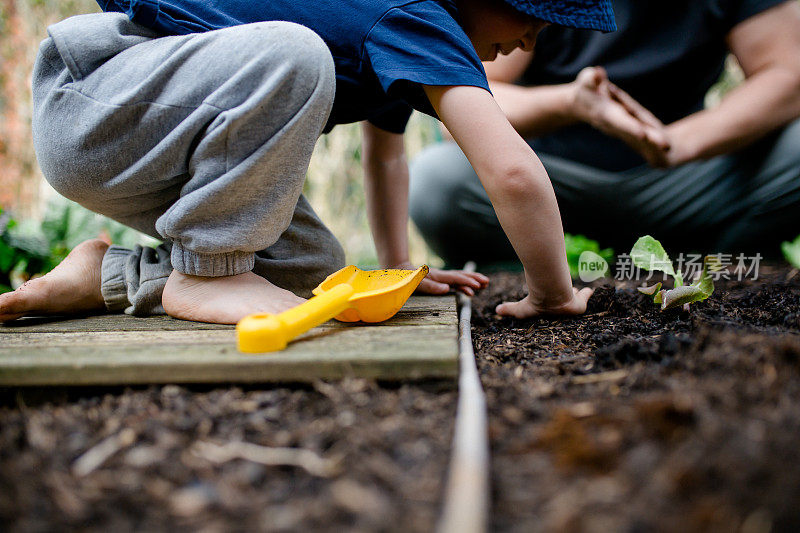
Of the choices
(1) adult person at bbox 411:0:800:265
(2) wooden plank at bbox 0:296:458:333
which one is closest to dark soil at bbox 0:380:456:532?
(2) wooden plank at bbox 0:296:458:333

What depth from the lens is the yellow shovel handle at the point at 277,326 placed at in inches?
33.5

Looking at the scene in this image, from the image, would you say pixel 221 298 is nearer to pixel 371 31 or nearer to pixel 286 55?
pixel 286 55

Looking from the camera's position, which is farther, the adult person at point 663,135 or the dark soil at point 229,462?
the adult person at point 663,135

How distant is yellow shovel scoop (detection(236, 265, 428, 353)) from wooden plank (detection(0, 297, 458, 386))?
25 millimetres

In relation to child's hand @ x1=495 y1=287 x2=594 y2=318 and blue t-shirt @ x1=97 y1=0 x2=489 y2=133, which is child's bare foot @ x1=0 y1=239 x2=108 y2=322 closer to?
blue t-shirt @ x1=97 y1=0 x2=489 y2=133

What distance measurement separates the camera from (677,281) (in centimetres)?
141

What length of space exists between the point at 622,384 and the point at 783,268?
65.4 inches

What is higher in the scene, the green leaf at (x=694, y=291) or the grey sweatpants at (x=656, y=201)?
the grey sweatpants at (x=656, y=201)

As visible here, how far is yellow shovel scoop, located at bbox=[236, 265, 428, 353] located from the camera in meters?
0.86

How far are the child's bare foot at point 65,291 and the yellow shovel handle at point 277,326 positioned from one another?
60 cm

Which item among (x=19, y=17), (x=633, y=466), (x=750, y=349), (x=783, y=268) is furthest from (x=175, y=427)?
(x=19, y=17)

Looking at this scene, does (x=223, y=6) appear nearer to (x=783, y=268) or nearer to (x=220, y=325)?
(x=220, y=325)

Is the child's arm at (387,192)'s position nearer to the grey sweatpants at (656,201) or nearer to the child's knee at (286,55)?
the child's knee at (286,55)

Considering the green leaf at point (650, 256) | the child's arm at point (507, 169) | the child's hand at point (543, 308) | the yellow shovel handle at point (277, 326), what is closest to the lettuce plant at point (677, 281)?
the green leaf at point (650, 256)
